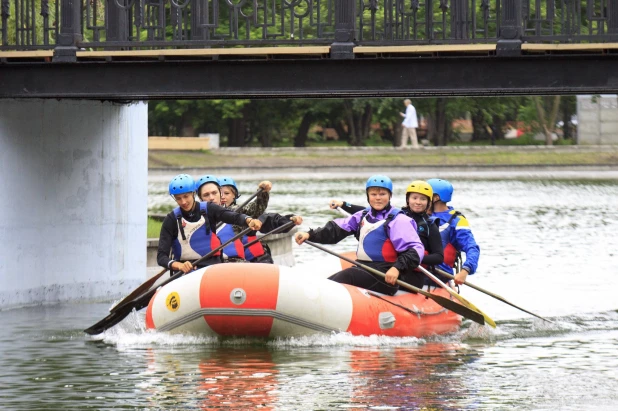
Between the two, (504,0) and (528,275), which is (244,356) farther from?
(528,275)

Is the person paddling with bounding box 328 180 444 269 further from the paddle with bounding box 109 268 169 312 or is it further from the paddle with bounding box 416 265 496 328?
the paddle with bounding box 109 268 169 312

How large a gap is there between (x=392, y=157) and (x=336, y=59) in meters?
35.0

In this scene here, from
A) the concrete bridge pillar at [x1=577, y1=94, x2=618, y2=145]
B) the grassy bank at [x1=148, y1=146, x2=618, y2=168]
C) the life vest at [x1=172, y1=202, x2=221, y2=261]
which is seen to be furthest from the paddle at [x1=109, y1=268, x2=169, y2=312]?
the concrete bridge pillar at [x1=577, y1=94, x2=618, y2=145]

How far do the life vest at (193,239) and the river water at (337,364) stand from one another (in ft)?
2.98

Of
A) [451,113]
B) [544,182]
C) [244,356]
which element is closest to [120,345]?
[244,356]

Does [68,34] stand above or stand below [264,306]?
above

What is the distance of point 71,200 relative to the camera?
18.7 metres

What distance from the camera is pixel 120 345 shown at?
15.2 m

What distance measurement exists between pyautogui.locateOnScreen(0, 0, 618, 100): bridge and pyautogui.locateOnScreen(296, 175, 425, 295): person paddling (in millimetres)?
1083

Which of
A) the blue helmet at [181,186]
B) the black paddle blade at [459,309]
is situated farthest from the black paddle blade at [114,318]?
the black paddle blade at [459,309]

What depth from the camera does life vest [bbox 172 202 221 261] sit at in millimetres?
15594

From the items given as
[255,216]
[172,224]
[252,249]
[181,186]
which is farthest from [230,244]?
[181,186]

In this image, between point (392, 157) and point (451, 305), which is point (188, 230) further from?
point (392, 157)

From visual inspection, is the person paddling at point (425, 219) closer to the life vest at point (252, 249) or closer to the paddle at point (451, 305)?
the paddle at point (451, 305)
